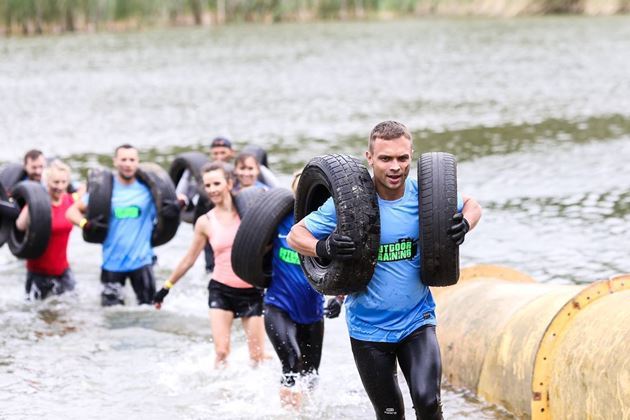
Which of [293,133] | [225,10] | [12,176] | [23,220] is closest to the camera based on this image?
[23,220]

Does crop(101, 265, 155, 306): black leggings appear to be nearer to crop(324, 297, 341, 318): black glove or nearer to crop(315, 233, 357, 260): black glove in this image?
crop(324, 297, 341, 318): black glove

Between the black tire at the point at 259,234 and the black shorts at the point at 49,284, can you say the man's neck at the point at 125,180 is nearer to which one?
the black shorts at the point at 49,284

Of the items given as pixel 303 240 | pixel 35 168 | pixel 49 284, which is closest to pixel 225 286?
pixel 303 240

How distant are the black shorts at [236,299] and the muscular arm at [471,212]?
3.47m

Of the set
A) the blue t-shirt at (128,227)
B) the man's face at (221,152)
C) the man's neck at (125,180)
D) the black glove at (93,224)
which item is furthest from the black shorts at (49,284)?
the man's face at (221,152)

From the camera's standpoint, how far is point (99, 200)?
39.0 feet

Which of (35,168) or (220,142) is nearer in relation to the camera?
(220,142)

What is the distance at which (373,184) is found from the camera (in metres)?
6.35

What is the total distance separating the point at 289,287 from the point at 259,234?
1.54 ft

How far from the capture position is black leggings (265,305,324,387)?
8487mm

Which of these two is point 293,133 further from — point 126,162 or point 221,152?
point 126,162

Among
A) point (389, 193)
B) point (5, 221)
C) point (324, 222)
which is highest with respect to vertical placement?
point (389, 193)

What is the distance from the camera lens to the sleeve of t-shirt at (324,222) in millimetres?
6508

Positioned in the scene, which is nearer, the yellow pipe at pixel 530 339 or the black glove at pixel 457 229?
the black glove at pixel 457 229
